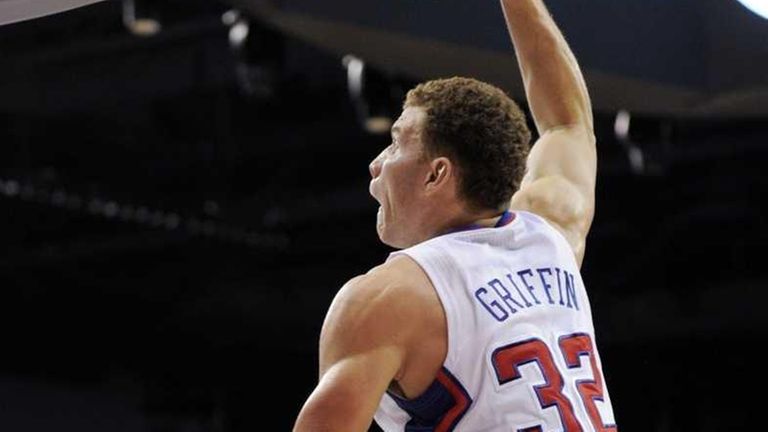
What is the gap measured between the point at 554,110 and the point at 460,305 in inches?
28.8

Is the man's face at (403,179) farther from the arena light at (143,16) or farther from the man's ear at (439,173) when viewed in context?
the arena light at (143,16)

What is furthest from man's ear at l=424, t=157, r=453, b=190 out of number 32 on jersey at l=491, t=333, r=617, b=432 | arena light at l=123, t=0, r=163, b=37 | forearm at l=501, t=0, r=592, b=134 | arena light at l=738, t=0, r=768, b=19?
arena light at l=123, t=0, r=163, b=37

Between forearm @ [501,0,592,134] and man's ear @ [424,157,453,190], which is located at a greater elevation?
forearm @ [501,0,592,134]

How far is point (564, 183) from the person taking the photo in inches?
104

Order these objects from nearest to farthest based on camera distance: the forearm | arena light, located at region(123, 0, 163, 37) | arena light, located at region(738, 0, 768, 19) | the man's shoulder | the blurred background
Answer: the man's shoulder < the forearm < arena light, located at region(738, 0, 768, 19) < arena light, located at region(123, 0, 163, 37) < the blurred background

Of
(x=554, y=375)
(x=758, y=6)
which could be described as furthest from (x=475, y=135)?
(x=758, y=6)

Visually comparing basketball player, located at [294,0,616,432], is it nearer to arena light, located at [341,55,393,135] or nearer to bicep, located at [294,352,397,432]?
bicep, located at [294,352,397,432]

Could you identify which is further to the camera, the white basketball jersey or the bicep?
the white basketball jersey

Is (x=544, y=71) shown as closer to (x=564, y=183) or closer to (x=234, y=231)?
(x=564, y=183)

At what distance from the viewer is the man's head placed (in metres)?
2.30

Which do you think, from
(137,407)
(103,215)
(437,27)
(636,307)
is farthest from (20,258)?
(437,27)

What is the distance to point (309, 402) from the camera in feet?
6.63

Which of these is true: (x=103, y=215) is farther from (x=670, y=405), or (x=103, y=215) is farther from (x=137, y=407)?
(x=670, y=405)

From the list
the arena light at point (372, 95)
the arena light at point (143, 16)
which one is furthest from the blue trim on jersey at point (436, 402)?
the arena light at point (372, 95)
